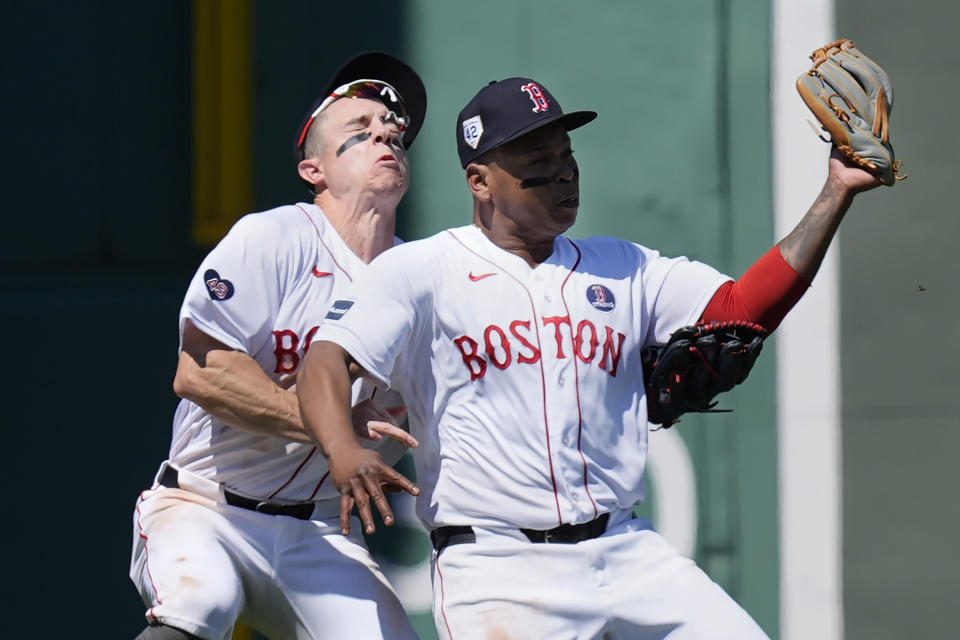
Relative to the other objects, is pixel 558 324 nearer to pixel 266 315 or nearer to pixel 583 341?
pixel 583 341

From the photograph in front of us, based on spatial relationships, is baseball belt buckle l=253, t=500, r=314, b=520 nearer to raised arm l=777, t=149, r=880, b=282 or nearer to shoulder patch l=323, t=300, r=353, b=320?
shoulder patch l=323, t=300, r=353, b=320

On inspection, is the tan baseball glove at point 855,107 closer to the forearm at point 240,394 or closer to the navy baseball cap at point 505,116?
the navy baseball cap at point 505,116

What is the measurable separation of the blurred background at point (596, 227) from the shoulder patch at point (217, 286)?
5.72 feet

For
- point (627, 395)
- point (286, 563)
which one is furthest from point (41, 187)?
point (627, 395)

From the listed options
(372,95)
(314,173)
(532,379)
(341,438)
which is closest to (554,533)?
(532,379)

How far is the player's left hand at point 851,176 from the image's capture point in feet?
10.2

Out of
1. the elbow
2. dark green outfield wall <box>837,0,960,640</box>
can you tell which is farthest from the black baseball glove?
dark green outfield wall <box>837,0,960,640</box>

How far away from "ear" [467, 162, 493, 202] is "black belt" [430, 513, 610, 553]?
0.90m

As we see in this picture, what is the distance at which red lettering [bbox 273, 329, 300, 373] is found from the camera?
3.55m

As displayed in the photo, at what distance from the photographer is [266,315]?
3494 millimetres

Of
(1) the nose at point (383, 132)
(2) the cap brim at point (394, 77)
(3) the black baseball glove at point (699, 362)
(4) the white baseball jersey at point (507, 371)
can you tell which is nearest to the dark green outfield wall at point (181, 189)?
(2) the cap brim at point (394, 77)

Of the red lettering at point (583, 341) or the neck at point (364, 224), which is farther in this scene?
the neck at point (364, 224)

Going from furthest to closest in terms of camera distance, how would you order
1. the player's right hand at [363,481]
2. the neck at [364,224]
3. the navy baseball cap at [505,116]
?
the neck at [364,224]
the navy baseball cap at [505,116]
the player's right hand at [363,481]

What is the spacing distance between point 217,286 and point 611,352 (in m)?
1.09
